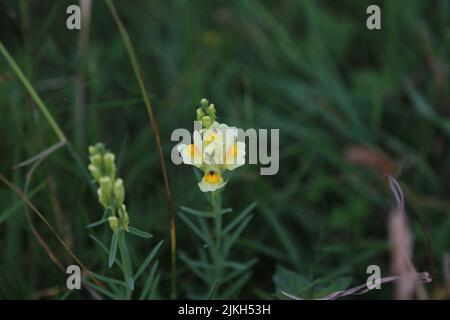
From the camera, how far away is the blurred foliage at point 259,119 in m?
1.91

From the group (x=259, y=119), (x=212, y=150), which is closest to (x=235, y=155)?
(x=212, y=150)

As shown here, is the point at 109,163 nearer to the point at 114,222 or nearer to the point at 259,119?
the point at 114,222

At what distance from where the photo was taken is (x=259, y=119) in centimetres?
231

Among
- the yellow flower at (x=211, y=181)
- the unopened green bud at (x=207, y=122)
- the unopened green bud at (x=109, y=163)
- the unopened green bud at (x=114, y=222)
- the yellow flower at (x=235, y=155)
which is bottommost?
the unopened green bud at (x=114, y=222)

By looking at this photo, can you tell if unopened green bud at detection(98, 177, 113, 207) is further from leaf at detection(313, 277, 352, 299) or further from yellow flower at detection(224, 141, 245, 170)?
leaf at detection(313, 277, 352, 299)

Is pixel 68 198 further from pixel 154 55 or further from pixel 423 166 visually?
pixel 423 166

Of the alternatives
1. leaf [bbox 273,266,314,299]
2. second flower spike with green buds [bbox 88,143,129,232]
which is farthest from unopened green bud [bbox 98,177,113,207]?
leaf [bbox 273,266,314,299]

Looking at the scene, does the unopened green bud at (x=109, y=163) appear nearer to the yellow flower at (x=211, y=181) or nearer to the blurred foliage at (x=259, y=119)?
the yellow flower at (x=211, y=181)

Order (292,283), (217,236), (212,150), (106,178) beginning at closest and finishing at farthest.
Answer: (106,178), (212,150), (217,236), (292,283)

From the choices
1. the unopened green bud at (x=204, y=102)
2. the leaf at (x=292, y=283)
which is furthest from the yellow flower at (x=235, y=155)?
the leaf at (x=292, y=283)

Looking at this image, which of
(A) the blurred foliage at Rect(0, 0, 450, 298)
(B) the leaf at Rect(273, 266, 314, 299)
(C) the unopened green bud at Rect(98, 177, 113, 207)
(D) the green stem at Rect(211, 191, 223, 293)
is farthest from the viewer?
(A) the blurred foliage at Rect(0, 0, 450, 298)

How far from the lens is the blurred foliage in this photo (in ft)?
6.27

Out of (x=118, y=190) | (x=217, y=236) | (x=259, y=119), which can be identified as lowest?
(x=217, y=236)

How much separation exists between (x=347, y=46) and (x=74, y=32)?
113 centimetres
